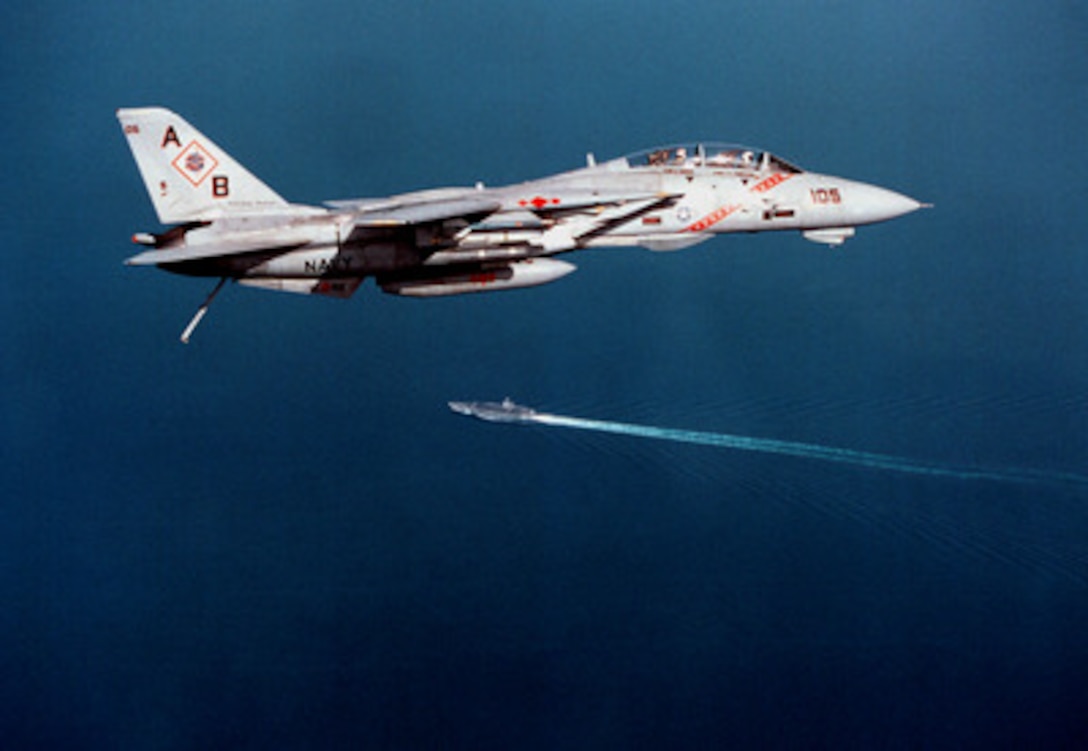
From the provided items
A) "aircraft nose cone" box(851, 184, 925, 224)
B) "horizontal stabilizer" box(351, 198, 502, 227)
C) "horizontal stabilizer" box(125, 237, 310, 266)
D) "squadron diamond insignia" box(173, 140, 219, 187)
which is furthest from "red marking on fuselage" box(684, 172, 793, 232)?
"squadron diamond insignia" box(173, 140, 219, 187)

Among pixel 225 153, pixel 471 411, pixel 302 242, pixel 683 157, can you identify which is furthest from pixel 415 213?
pixel 471 411

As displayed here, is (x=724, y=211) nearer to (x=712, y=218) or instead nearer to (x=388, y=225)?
(x=712, y=218)

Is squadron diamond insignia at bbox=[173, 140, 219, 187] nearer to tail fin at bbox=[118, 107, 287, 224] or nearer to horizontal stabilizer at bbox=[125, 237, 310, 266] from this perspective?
tail fin at bbox=[118, 107, 287, 224]

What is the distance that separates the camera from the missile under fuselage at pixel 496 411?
26.5 metres

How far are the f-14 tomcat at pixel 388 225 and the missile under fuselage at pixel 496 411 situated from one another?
732 centimetres

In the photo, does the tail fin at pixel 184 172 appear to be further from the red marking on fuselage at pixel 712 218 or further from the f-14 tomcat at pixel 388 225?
the red marking on fuselage at pixel 712 218

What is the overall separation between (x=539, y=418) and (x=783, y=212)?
860cm

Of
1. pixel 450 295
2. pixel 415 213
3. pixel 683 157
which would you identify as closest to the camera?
pixel 415 213

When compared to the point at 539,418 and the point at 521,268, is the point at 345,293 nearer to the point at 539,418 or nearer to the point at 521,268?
the point at 521,268

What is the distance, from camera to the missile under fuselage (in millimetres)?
A: 26484

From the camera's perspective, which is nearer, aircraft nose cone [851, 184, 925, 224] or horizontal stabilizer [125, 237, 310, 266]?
horizontal stabilizer [125, 237, 310, 266]

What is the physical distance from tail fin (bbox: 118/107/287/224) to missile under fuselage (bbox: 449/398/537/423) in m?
8.44

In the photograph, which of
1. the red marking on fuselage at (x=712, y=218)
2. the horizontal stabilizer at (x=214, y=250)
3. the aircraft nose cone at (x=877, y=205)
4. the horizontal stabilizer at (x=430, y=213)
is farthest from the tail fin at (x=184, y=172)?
the aircraft nose cone at (x=877, y=205)

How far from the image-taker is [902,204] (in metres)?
21.1
